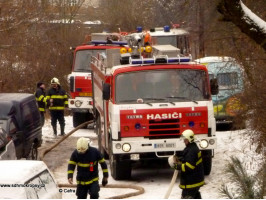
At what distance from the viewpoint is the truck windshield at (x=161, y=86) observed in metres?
16.5

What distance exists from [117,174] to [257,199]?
8.81m

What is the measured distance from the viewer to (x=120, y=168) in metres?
16.7

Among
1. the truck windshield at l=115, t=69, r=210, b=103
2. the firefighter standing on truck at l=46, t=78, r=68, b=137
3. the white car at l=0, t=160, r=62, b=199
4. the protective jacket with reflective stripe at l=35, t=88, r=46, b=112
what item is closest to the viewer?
the white car at l=0, t=160, r=62, b=199

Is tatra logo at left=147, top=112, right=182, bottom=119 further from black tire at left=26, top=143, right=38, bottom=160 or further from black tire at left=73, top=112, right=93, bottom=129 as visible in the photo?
black tire at left=73, top=112, right=93, bottom=129

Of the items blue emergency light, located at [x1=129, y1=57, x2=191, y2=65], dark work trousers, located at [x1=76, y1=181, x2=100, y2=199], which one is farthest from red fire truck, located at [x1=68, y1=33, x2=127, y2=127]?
dark work trousers, located at [x1=76, y1=181, x2=100, y2=199]

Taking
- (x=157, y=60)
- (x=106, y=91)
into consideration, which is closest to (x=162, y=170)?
(x=106, y=91)

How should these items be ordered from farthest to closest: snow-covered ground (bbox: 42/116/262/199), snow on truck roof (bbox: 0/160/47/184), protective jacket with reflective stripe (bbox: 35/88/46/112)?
protective jacket with reflective stripe (bbox: 35/88/46/112), snow-covered ground (bbox: 42/116/262/199), snow on truck roof (bbox: 0/160/47/184)

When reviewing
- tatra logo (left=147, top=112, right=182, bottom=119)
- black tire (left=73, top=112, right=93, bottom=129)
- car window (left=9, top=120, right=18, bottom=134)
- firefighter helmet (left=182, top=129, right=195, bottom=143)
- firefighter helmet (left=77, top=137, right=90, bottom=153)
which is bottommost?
black tire (left=73, top=112, right=93, bottom=129)

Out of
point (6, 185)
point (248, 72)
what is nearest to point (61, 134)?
point (248, 72)

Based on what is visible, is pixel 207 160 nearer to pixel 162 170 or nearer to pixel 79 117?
pixel 162 170

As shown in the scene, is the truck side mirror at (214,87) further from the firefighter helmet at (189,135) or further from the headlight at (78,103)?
the headlight at (78,103)

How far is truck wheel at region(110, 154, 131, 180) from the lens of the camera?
16.6 metres

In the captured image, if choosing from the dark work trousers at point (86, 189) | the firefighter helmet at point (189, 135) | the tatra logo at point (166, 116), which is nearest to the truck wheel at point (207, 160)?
the tatra logo at point (166, 116)

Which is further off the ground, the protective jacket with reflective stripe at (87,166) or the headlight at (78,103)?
the protective jacket with reflective stripe at (87,166)
